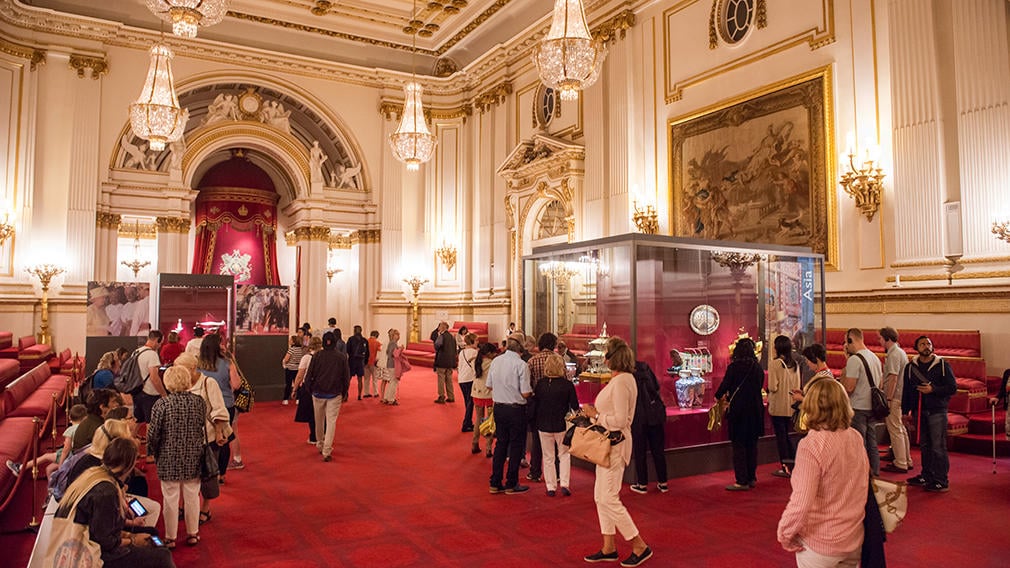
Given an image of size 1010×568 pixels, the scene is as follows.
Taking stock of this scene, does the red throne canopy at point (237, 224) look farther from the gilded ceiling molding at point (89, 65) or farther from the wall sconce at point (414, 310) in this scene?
the gilded ceiling molding at point (89, 65)

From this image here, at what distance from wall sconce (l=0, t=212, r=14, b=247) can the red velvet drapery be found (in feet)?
23.8

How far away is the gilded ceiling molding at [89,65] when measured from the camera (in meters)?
16.7

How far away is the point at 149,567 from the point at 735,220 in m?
10.6

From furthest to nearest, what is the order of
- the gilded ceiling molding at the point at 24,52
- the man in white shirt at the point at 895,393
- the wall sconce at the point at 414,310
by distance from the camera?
the wall sconce at the point at 414,310, the gilded ceiling molding at the point at 24,52, the man in white shirt at the point at 895,393

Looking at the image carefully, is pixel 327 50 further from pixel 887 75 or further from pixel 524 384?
pixel 524 384

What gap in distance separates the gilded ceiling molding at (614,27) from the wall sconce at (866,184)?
20.9 ft

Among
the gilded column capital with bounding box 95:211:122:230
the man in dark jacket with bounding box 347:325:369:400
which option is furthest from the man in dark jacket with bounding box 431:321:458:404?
the gilded column capital with bounding box 95:211:122:230

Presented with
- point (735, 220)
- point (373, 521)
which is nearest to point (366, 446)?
point (373, 521)

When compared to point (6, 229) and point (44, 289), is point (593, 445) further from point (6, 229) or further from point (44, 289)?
point (6, 229)

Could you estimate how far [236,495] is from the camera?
6496 millimetres

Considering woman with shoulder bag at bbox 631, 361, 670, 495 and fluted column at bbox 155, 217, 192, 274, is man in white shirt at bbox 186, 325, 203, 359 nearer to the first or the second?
woman with shoulder bag at bbox 631, 361, 670, 495

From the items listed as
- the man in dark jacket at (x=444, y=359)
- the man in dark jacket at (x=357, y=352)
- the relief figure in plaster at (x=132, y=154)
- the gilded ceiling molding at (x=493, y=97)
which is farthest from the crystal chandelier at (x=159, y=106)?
the gilded ceiling molding at (x=493, y=97)

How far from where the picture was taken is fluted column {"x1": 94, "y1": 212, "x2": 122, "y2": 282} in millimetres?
17281

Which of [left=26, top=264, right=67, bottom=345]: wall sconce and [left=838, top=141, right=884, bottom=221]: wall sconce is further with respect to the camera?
[left=26, top=264, right=67, bottom=345]: wall sconce
